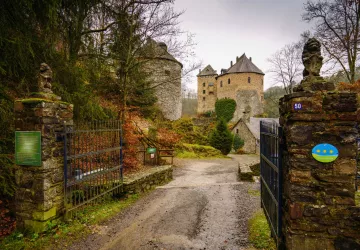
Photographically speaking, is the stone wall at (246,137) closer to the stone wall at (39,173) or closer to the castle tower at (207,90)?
the castle tower at (207,90)

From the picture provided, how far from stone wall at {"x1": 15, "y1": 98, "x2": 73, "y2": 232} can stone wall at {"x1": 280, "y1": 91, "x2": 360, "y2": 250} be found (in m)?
4.06

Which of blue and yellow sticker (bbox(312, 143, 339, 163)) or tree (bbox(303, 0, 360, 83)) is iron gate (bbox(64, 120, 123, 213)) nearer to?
blue and yellow sticker (bbox(312, 143, 339, 163))

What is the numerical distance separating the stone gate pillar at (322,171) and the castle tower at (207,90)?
1692 inches

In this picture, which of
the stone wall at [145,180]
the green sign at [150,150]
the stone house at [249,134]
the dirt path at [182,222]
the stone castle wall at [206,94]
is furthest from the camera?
the stone castle wall at [206,94]

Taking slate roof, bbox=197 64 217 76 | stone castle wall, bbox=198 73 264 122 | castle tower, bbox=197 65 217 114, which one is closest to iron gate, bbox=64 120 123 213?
stone castle wall, bbox=198 73 264 122

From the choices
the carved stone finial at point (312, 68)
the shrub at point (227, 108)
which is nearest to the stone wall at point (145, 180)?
the carved stone finial at point (312, 68)

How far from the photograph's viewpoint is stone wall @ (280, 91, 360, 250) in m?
2.81

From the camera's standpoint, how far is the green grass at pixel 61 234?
3949 mm

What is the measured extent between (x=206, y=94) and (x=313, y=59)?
44303mm

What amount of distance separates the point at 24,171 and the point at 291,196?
4.50 metres

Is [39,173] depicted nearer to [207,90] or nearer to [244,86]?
[244,86]

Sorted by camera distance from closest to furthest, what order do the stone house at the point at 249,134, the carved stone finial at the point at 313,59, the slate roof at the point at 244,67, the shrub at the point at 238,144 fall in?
the carved stone finial at the point at 313,59
the stone house at the point at 249,134
the shrub at the point at 238,144
the slate roof at the point at 244,67

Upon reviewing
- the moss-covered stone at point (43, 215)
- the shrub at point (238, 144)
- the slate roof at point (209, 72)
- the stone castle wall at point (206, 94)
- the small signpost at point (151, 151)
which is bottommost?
the shrub at point (238, 144)

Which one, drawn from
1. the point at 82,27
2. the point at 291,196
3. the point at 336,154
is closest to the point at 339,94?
the point at 336,154
